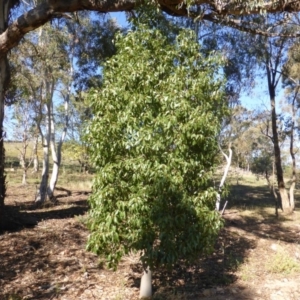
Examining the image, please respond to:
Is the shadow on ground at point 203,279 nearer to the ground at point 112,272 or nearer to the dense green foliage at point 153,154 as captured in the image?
the ground at point 112,272

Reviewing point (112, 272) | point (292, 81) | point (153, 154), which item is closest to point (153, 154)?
point (153, 154)

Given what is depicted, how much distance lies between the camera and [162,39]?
5117 millimetres

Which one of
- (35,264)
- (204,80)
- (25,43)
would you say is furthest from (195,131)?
(25,43)

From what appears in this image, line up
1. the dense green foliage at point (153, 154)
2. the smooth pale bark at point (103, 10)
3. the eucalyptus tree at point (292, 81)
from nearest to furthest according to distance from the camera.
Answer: the dense green foliage at point (153, 154) < the smooth pale bark at point (103, 10) < the eucalyptus tree at point (292, 81)

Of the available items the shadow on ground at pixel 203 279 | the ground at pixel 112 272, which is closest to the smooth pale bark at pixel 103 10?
the ground at pixel 112 272

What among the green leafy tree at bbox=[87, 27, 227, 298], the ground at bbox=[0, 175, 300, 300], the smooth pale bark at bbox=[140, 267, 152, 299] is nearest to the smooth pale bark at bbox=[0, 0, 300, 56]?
the green leafy tree at bbox=[87, 27, 227, 298]

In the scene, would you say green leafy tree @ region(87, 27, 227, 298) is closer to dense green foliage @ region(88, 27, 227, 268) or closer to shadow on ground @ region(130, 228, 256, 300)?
dense green foliage @ region(88, 27, 227, 268)

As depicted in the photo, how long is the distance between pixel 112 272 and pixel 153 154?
2929 mm

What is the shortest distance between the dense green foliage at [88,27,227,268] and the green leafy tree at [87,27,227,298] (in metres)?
0.01

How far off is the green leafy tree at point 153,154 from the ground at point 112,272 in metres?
1.28

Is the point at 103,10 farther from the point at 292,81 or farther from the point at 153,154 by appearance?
the point at 292,81

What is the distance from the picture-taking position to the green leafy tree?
15.0ft

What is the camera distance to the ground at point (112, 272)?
5777mm

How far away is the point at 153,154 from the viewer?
4629 millimetres
